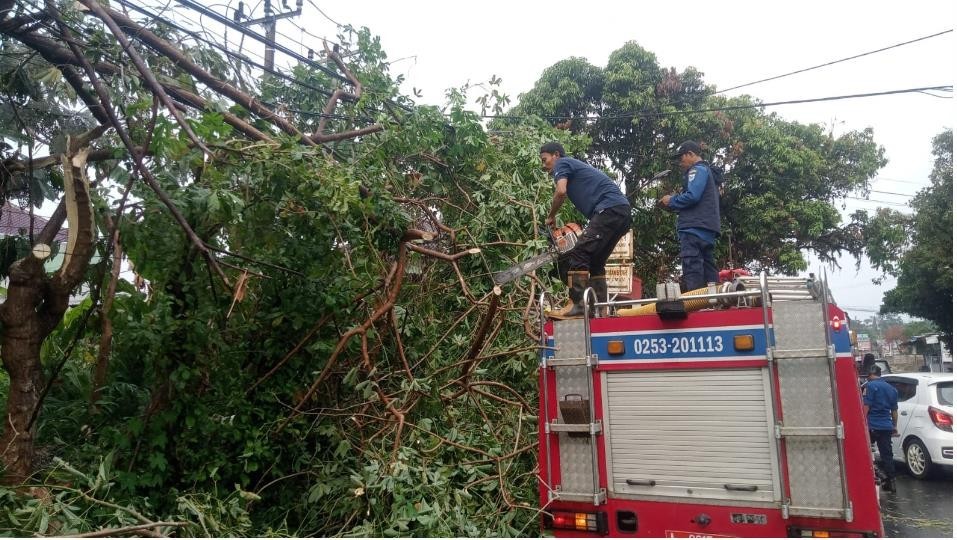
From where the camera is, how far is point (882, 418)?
841 centimetres

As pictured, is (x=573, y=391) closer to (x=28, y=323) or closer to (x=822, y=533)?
(x=822, y=533)

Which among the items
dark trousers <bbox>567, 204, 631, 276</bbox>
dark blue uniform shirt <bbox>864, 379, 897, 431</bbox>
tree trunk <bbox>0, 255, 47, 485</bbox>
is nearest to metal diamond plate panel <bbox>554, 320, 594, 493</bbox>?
dark trousers <bbox>567, 204, 631, 276</bbox>

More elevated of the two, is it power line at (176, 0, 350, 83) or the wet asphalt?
power line at (176, 0, 350, 83)

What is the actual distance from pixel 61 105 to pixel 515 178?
4909mm

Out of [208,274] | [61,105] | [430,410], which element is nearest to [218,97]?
[61,105]

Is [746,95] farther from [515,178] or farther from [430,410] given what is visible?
[430,410]

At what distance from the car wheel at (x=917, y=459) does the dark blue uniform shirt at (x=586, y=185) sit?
A: 6.16 metres

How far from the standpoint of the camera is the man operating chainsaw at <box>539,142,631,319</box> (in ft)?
18.0

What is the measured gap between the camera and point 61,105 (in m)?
7.41

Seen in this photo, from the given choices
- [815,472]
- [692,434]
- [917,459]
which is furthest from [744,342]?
[917,459]

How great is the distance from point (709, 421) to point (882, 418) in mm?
5831

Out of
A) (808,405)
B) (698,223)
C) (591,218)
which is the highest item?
(591,218)

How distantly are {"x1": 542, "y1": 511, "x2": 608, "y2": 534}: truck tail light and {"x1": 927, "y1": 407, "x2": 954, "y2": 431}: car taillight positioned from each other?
6.83m

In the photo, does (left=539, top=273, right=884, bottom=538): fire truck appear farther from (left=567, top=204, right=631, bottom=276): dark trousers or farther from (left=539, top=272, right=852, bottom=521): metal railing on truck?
(left=567, top=204, right=631, bottom=276): dark trousers
